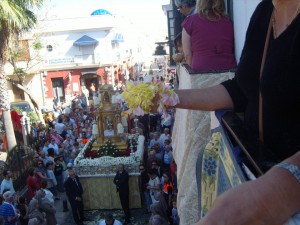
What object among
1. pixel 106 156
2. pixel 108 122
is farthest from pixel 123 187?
pixel 108 122

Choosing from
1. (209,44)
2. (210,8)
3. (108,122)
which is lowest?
(108,122)

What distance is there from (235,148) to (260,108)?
0.16m

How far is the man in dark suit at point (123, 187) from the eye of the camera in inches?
396

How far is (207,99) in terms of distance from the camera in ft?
5.85

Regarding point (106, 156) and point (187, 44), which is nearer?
point (187, 44)

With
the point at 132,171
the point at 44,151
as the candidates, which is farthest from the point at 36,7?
the point at 132,171

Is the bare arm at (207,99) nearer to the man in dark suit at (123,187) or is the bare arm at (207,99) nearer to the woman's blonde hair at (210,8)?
the woman's blonde hair at (210,8)

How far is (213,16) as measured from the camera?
3395 millimetres

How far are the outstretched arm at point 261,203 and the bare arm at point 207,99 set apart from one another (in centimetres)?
104

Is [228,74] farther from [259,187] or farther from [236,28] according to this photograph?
[259,187]

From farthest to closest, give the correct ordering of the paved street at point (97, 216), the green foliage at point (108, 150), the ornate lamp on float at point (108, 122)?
the ornate lamp on float at point (108, 122) → the green foliage at point (108, 150) → the paved street at point (97, 216)

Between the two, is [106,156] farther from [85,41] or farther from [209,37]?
[85,41]

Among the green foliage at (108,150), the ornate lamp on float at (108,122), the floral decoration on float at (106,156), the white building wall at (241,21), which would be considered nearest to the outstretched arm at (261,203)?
the white building wall at (241,21)

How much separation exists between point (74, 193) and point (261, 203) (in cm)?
984
